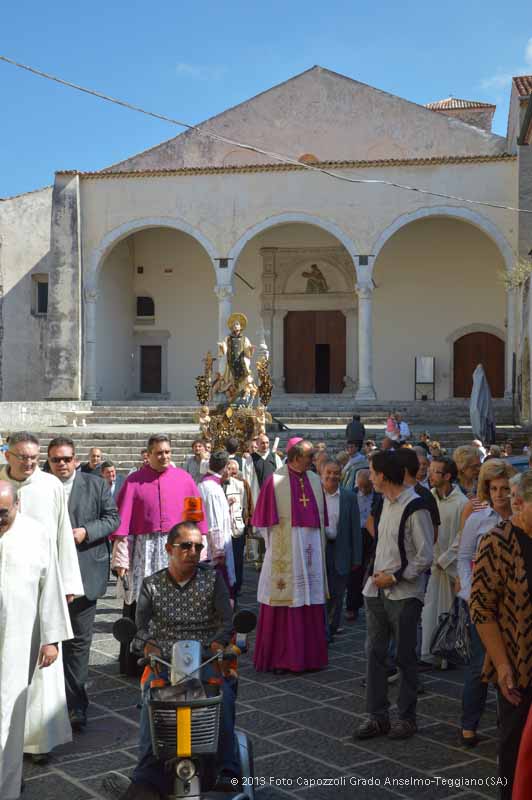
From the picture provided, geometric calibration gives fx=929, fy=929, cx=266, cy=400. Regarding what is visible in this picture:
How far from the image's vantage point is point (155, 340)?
30922 millimetres

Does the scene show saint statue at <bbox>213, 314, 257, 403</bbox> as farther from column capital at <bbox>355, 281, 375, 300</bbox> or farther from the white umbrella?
column capital at <bbox>355, 281, 375, 300</bbox>

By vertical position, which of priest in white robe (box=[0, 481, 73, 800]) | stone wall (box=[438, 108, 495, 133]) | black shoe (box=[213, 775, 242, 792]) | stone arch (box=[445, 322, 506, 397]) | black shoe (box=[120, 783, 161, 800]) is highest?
stone wall (box=[438, 108, 495, 133])

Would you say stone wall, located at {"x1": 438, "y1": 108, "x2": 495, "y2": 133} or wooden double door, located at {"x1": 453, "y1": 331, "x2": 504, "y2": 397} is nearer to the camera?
wooden double door, located at {"x1": 453, "y1": 331, "x2": 504, "y2": 397}

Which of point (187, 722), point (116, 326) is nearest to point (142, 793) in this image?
point (187, 722)

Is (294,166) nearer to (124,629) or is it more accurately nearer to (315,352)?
(315,352)

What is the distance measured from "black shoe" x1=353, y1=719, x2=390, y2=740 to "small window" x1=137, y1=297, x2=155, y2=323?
26537 mm

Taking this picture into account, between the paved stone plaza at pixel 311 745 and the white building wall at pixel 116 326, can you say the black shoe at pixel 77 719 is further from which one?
the white building wall at pixel 116 326

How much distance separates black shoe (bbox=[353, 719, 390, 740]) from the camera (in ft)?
16.7

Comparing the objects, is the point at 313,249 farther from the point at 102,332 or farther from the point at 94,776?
the point at 94,776

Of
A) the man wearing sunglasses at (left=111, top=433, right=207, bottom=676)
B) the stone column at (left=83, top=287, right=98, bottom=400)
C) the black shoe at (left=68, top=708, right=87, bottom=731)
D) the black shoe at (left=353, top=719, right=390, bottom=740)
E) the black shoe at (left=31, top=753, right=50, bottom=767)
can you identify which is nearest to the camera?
the black shoe at (left=31, top=753, right=50, bottom=767)

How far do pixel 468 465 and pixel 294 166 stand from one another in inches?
823

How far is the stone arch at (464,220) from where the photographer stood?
24.8 metres

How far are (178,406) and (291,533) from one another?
17.9 m

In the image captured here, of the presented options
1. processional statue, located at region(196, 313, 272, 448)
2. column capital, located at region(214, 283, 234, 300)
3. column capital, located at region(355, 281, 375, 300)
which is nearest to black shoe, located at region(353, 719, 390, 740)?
processional statue, located at region(196, 313, 272, 448)
